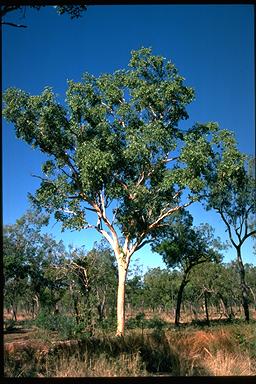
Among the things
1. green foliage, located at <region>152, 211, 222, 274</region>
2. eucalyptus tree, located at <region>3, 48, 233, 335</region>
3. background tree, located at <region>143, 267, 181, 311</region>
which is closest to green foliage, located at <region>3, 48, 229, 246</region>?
eucalyptus tree, located at <region>3, 48, 233, 335</region>

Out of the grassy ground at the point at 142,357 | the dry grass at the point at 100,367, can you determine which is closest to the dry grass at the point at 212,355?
the grassy ground at the point at 142,357

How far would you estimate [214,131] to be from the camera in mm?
16594

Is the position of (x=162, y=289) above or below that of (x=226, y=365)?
above

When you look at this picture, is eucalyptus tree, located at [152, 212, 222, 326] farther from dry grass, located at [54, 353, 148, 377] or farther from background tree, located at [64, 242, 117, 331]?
dry grass, located at [54, 353, 148, 377]

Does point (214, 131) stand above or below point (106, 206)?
above

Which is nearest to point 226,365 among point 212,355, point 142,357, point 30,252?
point 212,355

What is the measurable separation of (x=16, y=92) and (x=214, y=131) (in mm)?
7255

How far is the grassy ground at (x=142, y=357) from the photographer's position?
16.0 ft

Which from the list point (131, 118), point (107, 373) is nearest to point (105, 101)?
point (131, 118)

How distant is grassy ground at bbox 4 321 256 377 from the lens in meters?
4.89

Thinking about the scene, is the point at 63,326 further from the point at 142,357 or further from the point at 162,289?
the point at 162,289

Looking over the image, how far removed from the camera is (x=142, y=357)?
6.05 m

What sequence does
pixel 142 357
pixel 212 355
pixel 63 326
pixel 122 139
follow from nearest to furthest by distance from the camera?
pixel 142 357 → pixel 212 355 → pixel 63 326 → pixel 122 139

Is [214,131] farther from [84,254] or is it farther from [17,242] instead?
[17,242]
